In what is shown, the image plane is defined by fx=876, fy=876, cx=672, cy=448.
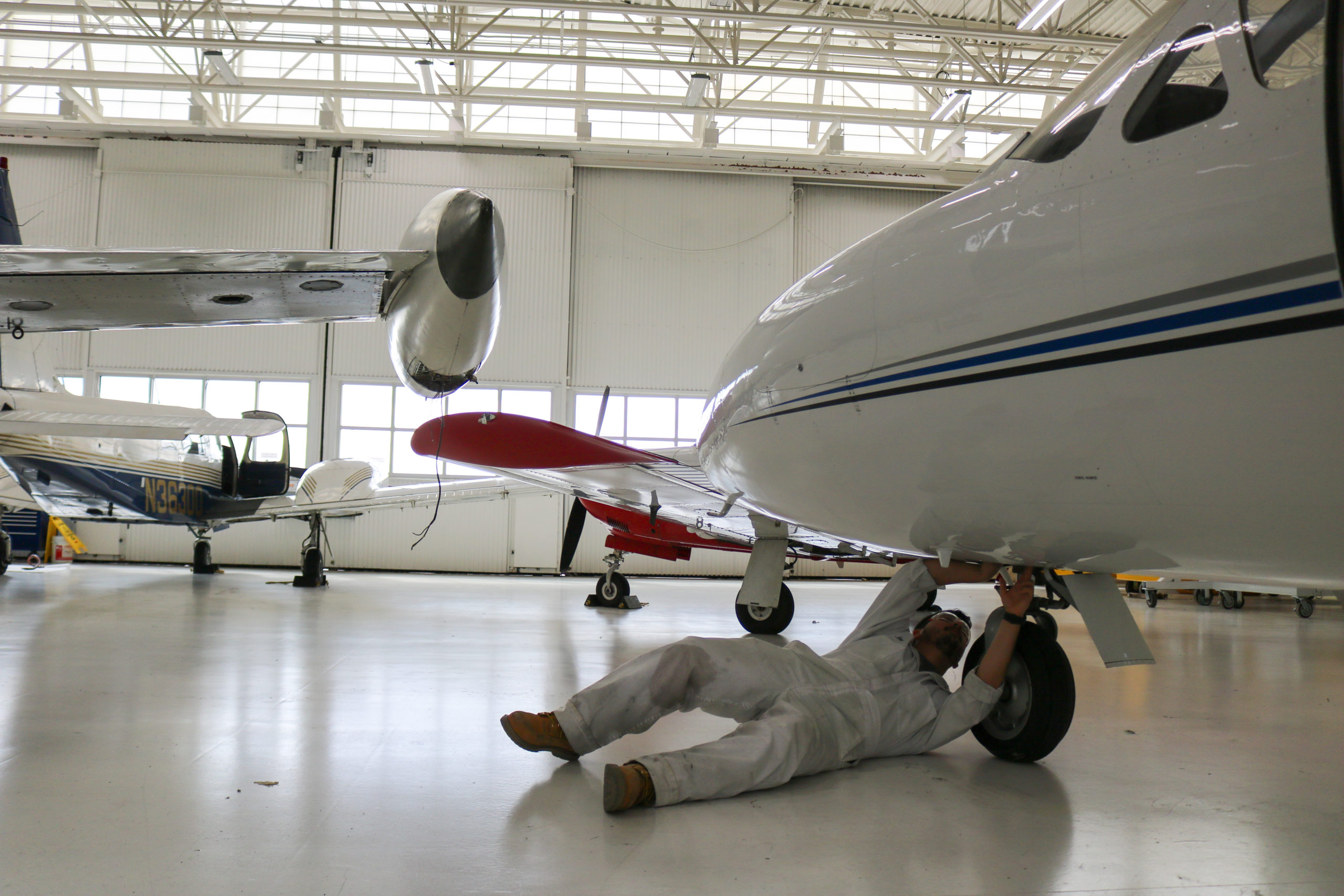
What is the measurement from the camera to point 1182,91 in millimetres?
2117

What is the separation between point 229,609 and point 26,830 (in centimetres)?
806

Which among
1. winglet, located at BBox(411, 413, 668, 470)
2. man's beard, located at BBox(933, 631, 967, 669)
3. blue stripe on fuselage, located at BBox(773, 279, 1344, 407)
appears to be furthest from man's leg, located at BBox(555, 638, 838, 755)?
winglet, located at BBox(411, 413, 668, 470)

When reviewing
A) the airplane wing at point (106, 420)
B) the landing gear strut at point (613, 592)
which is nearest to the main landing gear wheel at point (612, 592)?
the landing gear strut at point (613, 592)

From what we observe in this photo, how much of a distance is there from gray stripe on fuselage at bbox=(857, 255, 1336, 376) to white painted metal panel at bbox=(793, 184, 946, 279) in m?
20.1

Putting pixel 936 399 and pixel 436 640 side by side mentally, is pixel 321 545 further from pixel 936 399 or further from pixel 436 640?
pixel 936 399

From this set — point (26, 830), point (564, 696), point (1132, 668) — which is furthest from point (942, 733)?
point (1132, 668)

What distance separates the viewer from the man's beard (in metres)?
3.82

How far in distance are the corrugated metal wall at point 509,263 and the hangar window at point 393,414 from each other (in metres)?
0.30

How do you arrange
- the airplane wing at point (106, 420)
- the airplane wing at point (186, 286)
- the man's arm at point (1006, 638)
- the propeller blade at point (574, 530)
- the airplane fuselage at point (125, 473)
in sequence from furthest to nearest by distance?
the airplane fuselage at point (125, 473) < the propeller blade at point (574, 530) < the airplane wing at point (106, 420) < the airplane wing at point (186, 286) < the man's arm at point (1006, 638)

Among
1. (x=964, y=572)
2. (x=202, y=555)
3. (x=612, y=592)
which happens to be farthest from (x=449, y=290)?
(x=202, y=555)

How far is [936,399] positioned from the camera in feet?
8.38

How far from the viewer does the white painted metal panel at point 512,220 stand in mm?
20391

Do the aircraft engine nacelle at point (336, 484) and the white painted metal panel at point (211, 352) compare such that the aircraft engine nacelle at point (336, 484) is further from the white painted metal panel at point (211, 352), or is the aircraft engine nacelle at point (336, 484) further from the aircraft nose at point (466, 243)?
the aircraft nose at point (466, 243)

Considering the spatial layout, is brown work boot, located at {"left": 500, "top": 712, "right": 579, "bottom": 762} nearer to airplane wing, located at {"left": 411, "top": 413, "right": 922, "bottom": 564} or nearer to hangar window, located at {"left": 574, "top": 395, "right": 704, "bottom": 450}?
airplane wing, located at {"left": 411, "top": 413, "right": 922, "bottom": 564}
